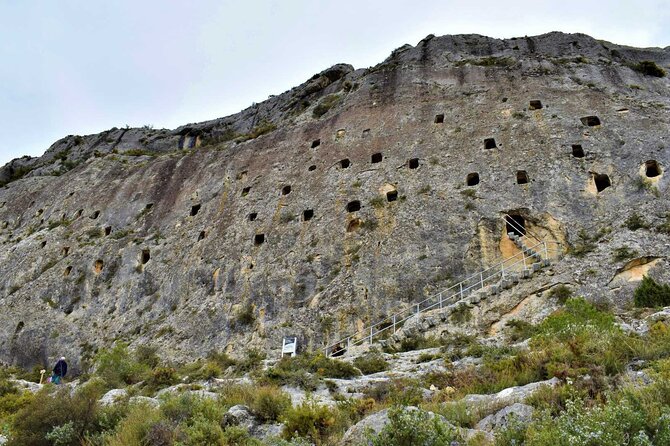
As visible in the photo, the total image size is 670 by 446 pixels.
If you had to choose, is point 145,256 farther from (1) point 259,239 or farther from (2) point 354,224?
(2) point 354,224

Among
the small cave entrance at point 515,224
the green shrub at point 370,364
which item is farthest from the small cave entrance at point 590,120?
the green shrub at point 370,364

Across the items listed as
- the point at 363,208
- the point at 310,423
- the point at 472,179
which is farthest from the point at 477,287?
the point at 310,423

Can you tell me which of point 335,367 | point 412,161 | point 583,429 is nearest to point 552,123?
point 412,161

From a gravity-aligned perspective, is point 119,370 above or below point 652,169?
below

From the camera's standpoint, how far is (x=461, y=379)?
1003cm

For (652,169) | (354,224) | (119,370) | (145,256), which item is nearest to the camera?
(119,370)

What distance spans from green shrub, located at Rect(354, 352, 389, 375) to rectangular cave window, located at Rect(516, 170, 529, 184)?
925 cm

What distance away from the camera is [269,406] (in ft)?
29.3

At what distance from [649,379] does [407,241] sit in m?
11.3

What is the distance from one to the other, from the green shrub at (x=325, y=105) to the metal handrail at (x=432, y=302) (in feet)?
44.1

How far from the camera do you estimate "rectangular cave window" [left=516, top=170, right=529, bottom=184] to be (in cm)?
1983

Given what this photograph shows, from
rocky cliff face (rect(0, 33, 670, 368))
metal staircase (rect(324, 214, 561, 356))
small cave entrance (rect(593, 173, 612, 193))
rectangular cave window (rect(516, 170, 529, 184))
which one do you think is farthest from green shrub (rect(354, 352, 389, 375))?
small cave entrance (rect(593, 173, 612, 193))

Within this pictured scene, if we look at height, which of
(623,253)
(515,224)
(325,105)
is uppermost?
(325,105)

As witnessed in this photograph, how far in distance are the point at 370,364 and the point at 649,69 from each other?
65.3 ft
